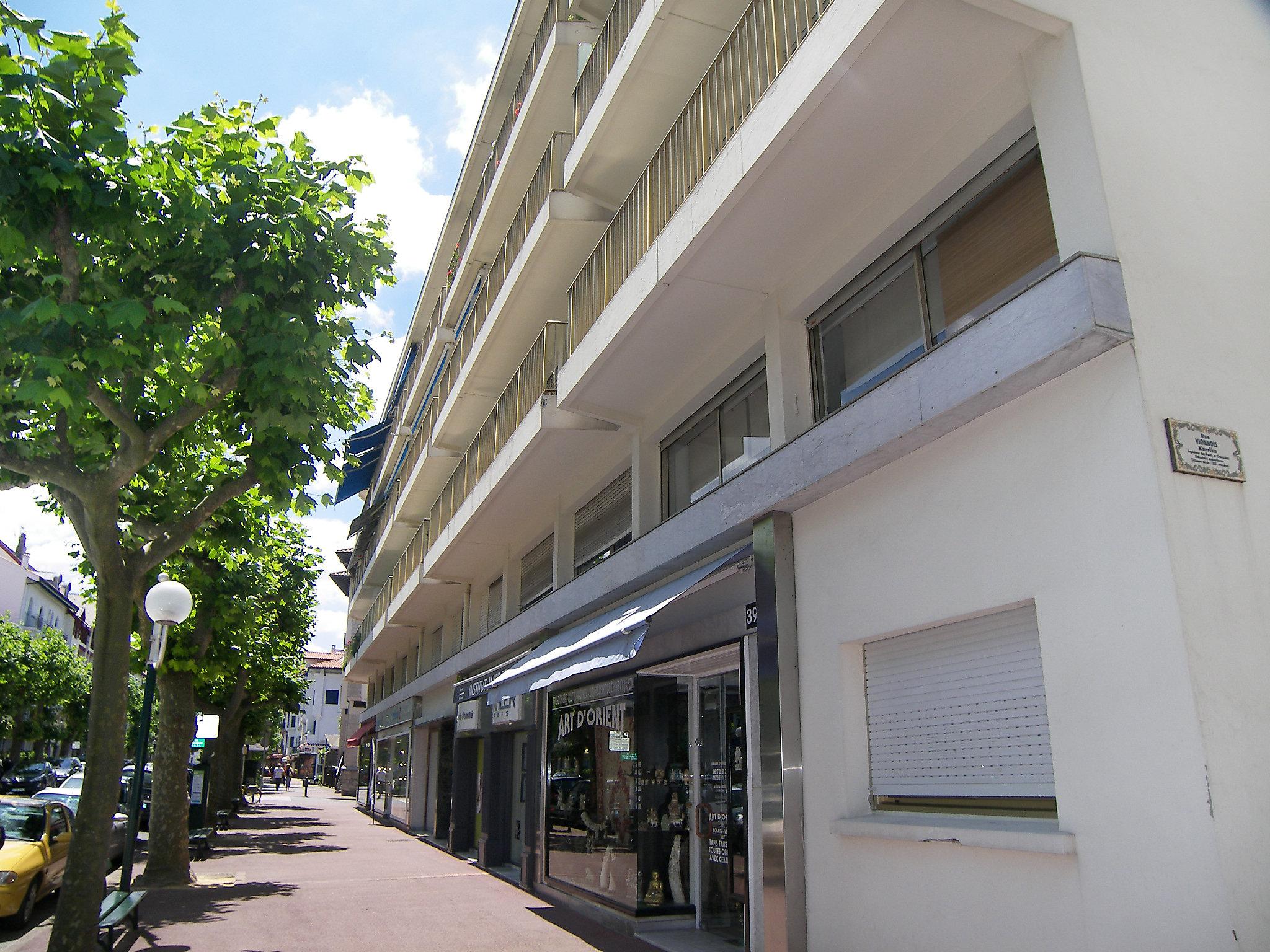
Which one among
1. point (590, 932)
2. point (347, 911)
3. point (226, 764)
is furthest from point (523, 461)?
point (226, 764)

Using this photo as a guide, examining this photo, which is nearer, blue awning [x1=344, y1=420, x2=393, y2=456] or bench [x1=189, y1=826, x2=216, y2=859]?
bench [x1=189, y1=826, x2=216, y2=859]

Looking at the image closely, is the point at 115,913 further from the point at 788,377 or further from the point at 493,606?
the point at 493,606

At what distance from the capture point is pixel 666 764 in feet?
35.3

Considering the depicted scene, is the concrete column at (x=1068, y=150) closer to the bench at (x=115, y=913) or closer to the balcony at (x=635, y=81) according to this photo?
the balcony at (x=635, y=81)

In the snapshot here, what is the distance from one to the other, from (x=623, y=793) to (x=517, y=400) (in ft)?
19.7

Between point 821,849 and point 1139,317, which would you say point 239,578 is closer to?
point 821,849

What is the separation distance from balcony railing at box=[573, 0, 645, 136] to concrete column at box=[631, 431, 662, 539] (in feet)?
13.5

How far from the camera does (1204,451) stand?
4832 mm

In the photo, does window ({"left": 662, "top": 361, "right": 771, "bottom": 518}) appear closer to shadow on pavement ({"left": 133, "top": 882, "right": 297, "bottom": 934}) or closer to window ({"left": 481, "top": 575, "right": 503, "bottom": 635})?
shadow on pavement ({"left": 133, "top": 882, "right": 297, "bottom": 934})

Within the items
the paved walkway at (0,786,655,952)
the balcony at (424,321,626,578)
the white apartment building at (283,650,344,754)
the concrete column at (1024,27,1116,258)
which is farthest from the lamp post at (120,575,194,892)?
the white apartment building at (283,650,344,754)

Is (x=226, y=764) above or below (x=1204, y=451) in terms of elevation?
below

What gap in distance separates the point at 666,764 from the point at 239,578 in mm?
12069

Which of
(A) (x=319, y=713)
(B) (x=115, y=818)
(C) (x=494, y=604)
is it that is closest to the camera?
(B) (x=115, y=818)

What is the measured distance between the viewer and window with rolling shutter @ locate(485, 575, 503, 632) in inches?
754
